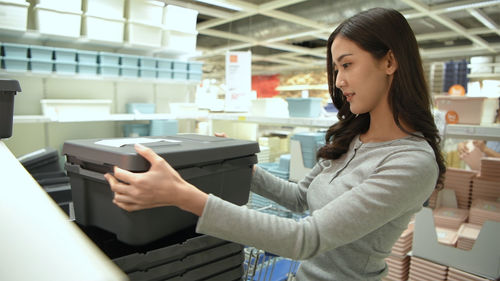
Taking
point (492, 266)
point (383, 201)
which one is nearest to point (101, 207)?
point (383, 201)

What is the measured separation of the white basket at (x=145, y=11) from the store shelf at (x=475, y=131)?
3.01 meters

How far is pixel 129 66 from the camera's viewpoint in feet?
11.5

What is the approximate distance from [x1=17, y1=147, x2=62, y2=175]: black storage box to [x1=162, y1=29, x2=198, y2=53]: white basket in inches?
69.1

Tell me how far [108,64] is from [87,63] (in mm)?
193

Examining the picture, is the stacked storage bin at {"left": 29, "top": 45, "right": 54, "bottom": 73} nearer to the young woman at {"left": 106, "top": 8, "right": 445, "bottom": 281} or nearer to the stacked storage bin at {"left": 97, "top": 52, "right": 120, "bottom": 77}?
the stacked storage bin at {"left": 97, "top": 52, "right": 120, "bottom": 77}

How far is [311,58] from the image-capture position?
30.5 ft

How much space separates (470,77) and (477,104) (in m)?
3.34

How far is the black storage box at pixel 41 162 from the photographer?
2.49 metres

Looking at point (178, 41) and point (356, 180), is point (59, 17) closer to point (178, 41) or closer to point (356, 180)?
point (178, 41)

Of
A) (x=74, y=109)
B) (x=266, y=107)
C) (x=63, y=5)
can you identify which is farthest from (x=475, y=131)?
(x=63, y=5)

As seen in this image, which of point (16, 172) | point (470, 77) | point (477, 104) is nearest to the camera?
point (16, 172)

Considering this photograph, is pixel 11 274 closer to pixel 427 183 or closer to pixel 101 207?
pixel 101 207

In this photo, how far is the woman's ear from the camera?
3.36 feet

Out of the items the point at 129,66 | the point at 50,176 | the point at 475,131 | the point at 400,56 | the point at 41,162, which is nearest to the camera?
the point at 400,56
